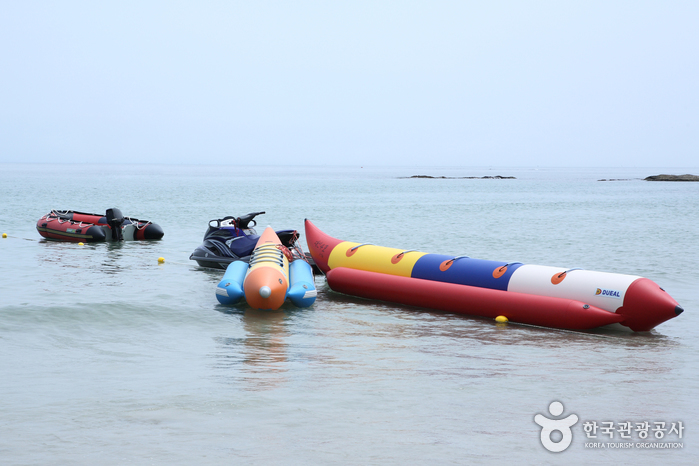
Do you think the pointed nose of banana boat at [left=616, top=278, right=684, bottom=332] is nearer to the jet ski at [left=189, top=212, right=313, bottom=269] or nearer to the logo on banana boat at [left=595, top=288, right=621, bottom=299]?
the logo on banana boat at [left=595, top=288, right=621, bottom=299]

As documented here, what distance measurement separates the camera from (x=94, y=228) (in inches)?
719

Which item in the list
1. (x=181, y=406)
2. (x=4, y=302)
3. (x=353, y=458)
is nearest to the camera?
(x=353, y=458)

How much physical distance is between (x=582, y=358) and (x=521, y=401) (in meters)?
1.88

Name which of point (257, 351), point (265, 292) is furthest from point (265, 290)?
point (257, 351)

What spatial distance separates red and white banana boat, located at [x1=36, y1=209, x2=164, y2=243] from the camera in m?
18.4

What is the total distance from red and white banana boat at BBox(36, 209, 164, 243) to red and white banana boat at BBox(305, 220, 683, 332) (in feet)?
33.1

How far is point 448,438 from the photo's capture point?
457cm

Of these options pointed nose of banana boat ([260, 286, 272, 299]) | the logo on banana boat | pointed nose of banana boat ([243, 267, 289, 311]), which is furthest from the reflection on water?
the logo on banana boat

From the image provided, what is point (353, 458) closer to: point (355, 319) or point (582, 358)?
point (582, 358)

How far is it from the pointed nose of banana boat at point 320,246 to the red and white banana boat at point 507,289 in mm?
552

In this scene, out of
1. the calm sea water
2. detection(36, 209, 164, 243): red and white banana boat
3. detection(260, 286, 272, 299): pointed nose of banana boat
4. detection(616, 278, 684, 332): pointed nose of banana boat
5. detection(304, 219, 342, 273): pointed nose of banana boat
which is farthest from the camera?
detection(36, 209, 164, 243): red and white banana boat

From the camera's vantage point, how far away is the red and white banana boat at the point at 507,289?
7.86m

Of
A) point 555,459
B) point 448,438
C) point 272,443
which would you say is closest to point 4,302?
point 272,443

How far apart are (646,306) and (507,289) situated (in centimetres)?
181
